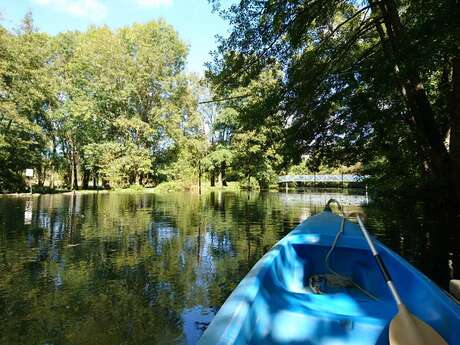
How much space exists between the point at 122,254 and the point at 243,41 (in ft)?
19.6

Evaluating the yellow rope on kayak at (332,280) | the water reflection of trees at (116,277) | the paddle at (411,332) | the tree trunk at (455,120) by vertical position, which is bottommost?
the water reflection of trees at (116,277)

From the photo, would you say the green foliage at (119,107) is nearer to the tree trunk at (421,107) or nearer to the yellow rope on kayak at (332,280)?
the tree trunk at (421,107)

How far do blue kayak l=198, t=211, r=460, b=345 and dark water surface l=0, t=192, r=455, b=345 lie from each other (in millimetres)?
1009

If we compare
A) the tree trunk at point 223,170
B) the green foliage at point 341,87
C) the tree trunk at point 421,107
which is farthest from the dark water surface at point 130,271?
the tree trunk at point 223,170

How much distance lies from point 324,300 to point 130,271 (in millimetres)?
3546

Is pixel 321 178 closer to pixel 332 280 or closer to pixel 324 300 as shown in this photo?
pixel 332 280

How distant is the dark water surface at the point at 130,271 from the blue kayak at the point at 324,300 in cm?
101

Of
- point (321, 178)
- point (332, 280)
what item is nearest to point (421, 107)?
point (332, 280)

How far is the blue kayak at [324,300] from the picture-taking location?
86.2 inches

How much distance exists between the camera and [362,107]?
8.34 m

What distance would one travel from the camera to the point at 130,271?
5.64 metres

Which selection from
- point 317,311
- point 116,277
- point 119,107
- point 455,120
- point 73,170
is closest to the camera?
point 317,311

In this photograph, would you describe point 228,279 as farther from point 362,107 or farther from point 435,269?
point 362,107

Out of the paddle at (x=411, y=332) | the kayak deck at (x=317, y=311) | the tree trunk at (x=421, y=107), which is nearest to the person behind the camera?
the paddle at (x=411, y=332)
